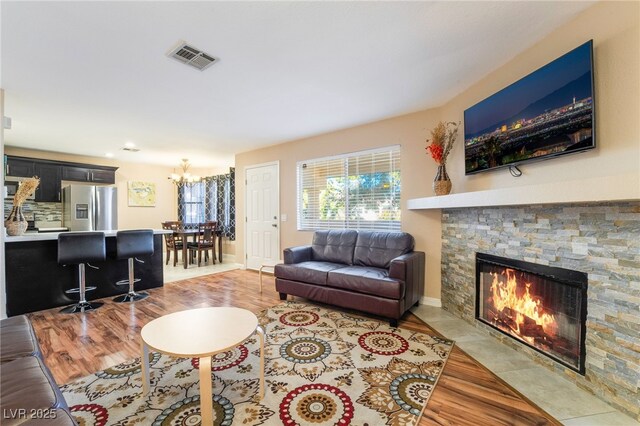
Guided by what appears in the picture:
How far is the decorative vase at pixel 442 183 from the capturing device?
2.86 metres

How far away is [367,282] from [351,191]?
1.63 m

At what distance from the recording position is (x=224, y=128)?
3.95m

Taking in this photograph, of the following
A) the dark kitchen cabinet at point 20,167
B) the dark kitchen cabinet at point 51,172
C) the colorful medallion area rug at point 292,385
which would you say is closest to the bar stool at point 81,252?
the colorful medallion area rug at point 292,385

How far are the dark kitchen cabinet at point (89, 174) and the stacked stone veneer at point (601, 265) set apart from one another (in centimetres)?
731

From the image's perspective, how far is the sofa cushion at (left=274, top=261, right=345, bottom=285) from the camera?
3105 millimetres

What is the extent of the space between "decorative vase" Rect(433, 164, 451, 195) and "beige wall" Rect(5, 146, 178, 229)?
687cm

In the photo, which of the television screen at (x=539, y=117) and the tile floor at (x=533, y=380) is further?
the television screen at (x=539, y=117)

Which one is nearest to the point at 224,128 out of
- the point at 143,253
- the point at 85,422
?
the point at 143,253

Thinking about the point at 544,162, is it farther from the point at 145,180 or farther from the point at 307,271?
the point at 145,180

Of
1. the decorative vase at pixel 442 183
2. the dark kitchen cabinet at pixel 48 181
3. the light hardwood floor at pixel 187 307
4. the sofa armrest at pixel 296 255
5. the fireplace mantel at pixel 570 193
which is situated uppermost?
the dark kitchen cabinet at pixel 48 181

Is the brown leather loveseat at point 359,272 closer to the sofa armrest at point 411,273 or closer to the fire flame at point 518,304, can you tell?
the sofa armrest at point 411,273

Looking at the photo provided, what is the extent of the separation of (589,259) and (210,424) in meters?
2.40

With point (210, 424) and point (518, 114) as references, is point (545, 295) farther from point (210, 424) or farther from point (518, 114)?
point (210, 424)

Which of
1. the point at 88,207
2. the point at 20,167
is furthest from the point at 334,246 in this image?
the point at 20,167
